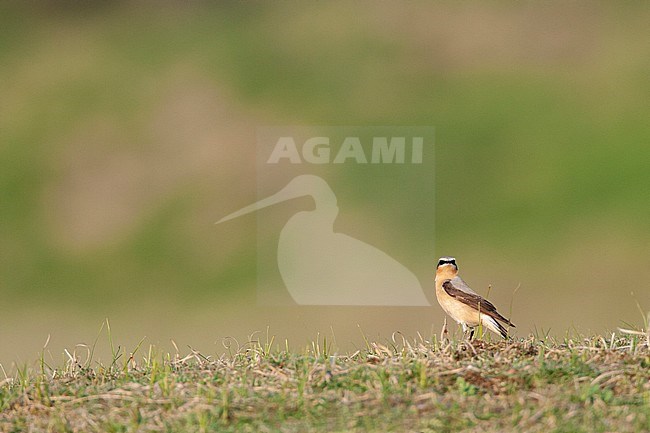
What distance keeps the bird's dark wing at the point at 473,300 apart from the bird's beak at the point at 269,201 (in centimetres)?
2128

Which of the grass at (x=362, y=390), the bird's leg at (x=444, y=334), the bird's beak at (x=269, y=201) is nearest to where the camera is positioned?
the grass at (x=362, y=390)

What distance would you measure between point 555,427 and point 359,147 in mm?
27063

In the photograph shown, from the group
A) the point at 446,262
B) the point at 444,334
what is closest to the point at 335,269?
the point at 446,262

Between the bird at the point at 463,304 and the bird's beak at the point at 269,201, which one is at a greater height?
the bird's beak at the point at 269,201

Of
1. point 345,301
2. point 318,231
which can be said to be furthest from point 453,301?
point 318,231

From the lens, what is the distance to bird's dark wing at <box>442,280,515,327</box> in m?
8.36

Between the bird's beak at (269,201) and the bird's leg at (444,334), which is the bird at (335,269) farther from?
the bird's leg at (444,334)

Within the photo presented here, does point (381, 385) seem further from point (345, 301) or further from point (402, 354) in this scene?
point (345, 301)

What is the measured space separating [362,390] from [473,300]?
2.35 meters

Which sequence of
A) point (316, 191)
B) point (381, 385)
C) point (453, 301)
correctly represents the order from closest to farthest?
1. point (381, 385)
2. point (453, 301)
3. point (316, 191)

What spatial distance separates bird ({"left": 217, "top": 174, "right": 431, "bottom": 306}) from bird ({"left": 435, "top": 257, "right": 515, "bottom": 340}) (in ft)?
44.4

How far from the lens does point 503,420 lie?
5.84m

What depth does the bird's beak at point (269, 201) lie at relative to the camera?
99.0 ft

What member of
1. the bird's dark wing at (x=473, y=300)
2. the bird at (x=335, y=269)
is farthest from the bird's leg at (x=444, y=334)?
the bird at (x=335, y=269)
